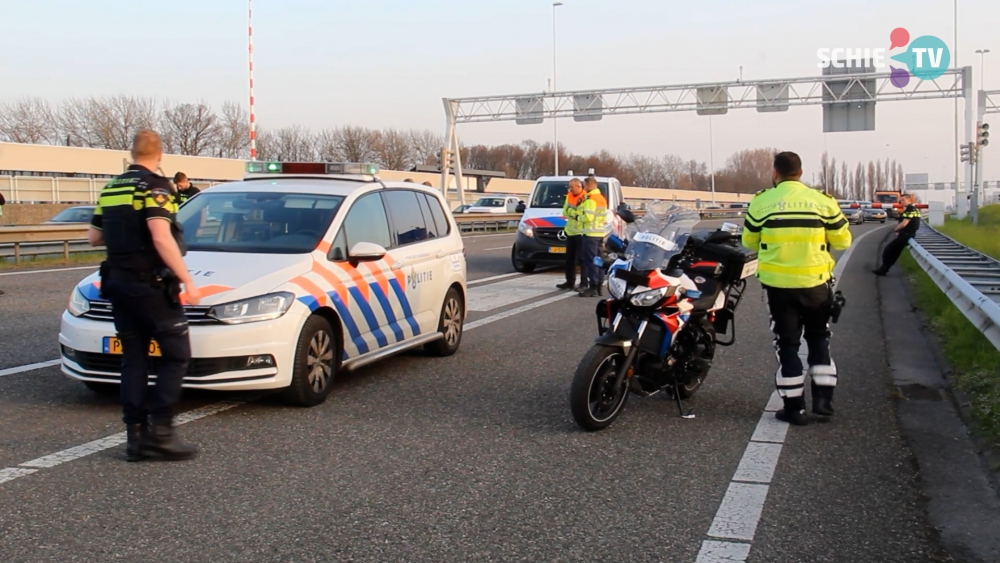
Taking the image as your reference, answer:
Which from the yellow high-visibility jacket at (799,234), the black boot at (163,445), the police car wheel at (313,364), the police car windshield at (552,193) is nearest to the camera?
the black boot at (163,445)

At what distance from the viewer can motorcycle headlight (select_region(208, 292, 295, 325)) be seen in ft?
20.2

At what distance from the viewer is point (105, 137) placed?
60.6 meters

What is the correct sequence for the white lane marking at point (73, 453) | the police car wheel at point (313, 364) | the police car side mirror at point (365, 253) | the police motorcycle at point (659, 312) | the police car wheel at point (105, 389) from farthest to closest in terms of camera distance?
the police car side mirror at point (365, 253) → the police car wheel at point (105, 389) → the police car wheel at point (313, 364) → the police motorcycle at point (659, 312) → the white lane marking at point (73, 453)

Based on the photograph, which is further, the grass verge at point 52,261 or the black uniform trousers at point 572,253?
the grass verge at point 52,261

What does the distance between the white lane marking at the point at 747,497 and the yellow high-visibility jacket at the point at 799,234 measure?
0.97 meters

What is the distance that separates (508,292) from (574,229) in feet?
4.53

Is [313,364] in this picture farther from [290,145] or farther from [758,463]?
[290,145]

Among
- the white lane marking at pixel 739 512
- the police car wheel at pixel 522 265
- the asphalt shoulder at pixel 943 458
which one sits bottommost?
the asphalt shoulder at pixel 943 458

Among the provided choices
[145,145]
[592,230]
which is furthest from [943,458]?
[592,230]

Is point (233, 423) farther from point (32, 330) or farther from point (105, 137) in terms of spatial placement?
point (105, 137)

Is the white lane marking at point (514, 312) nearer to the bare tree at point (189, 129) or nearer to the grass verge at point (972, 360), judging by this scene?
the grass verge at point (972, 360)

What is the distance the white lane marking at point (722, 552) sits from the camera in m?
3.99

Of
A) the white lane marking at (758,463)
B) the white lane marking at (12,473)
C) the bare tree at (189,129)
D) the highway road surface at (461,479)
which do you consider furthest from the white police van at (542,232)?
the bare tree at (189,129)

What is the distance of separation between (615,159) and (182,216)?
119935 mm
